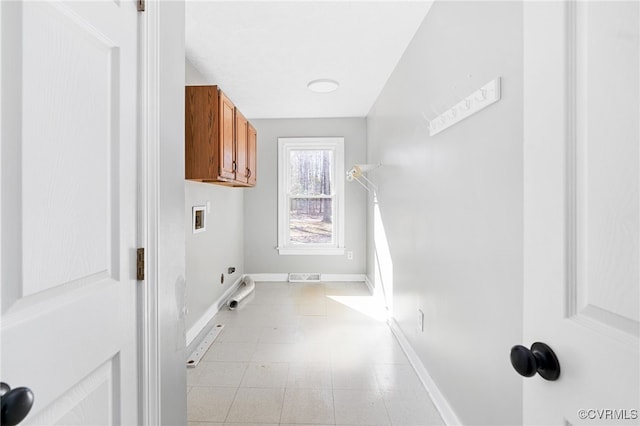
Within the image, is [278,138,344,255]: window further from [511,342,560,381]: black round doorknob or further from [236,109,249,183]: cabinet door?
[511,342,560,381]: black round doorknob

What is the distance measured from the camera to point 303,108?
4.32 m

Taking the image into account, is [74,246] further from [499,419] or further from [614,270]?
[499,419]

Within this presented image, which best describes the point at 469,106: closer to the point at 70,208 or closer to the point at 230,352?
the point at 70,208

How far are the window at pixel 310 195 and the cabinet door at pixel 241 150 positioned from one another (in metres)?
1.40

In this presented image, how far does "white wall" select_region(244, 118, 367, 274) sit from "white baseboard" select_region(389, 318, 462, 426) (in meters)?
2.10

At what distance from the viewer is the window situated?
190 inches

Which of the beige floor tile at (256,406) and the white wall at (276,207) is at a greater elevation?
the white wall at (276,207)

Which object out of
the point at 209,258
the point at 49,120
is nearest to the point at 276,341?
the point at 209,258

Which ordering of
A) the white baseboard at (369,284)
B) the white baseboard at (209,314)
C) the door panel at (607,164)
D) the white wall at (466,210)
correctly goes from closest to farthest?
the door panel at (607,164) < the white wall at (466,210) < the white baseboard at (209,314) < the white baseboard at (369,284)

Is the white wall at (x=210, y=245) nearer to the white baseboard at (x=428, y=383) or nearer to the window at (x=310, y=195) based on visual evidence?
the window at (x=310, y=195)

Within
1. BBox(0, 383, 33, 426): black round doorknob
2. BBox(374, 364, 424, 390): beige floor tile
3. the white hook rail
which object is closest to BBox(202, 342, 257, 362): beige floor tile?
BBox(374, 364, 424, 390): beige floor tile

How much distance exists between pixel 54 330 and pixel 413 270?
215cm

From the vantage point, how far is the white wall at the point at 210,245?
9.17ft

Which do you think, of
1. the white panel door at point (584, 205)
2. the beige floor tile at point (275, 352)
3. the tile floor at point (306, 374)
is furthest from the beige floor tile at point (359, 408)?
the white panel door at point (584, 205)
